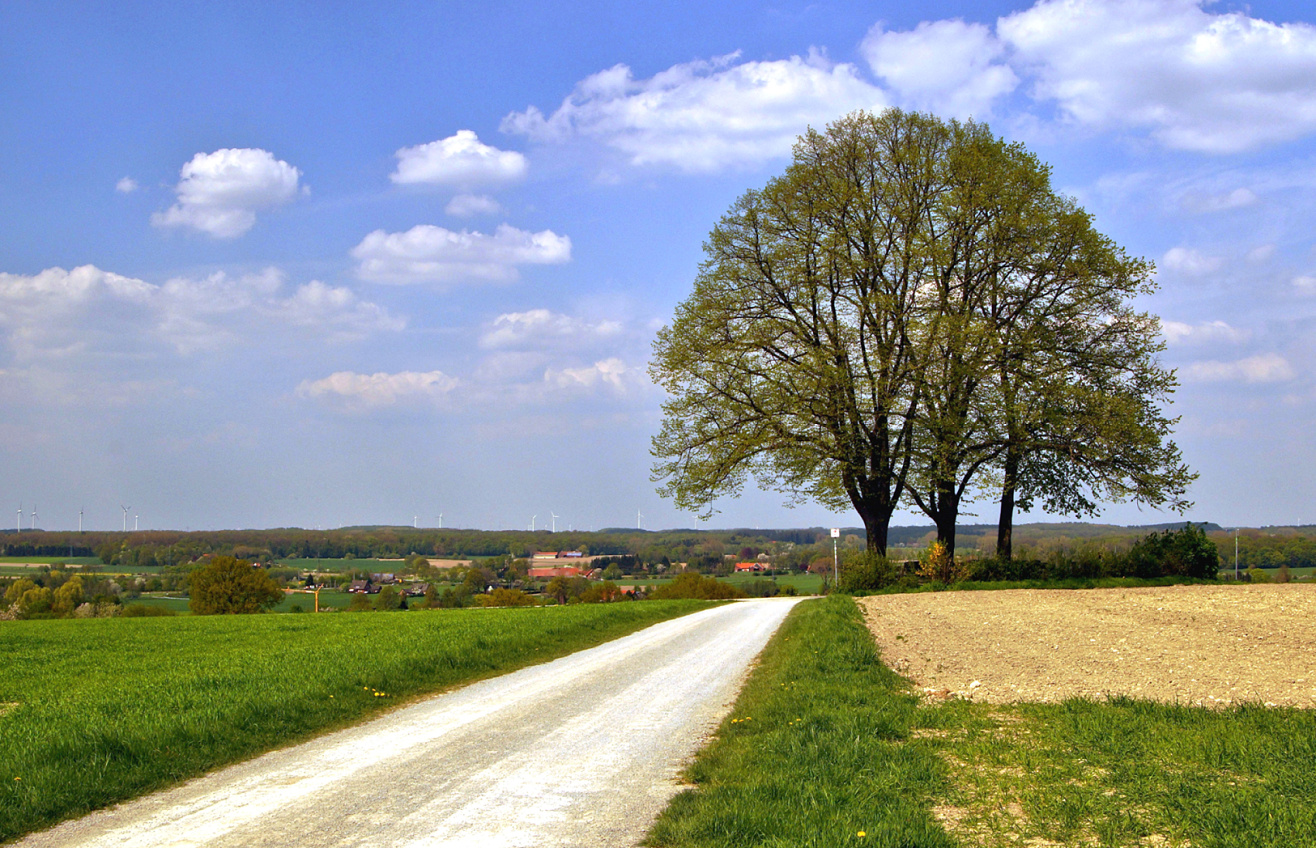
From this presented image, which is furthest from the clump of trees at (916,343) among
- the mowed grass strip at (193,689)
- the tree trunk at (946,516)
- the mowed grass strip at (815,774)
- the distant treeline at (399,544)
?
the distant treeline at (399,544)

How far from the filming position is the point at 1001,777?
694 cm

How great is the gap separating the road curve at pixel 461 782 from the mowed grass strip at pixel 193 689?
0.47 meters

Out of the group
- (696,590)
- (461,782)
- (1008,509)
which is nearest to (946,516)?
(1008,509)

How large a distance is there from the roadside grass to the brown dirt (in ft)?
4.61

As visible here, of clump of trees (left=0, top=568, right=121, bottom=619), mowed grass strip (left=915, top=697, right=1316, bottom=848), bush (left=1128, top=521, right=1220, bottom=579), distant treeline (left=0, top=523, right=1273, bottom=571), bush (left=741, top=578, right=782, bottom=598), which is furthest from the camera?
distant treeline (left=0, top=523, right=1273, bottom=571)

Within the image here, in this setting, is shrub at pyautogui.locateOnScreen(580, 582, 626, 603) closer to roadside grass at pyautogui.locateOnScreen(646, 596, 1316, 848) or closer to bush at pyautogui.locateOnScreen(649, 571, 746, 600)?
bush at pyautogui.locateOnScreen(649, 571, 746, 600)

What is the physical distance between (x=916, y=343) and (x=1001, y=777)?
25696 millimetres

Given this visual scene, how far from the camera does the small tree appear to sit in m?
49.9

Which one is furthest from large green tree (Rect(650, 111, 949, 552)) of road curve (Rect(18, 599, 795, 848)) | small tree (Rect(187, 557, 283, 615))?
small tree (Rect(187, 557, 283, 615))

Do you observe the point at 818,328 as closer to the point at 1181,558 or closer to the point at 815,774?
the point at 1181,558

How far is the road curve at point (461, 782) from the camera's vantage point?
619 centimetres

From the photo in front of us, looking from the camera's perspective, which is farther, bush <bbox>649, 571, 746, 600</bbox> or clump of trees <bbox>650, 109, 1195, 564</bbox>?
bush <bbox>649, 571, 746, 600</bbox>

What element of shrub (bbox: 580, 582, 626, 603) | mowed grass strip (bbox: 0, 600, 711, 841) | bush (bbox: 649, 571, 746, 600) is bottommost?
shrub (bbox: 580, 582, 626, 603)

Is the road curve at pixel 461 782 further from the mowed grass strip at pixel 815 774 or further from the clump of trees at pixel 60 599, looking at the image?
the clump of trees at pixel 60 599
